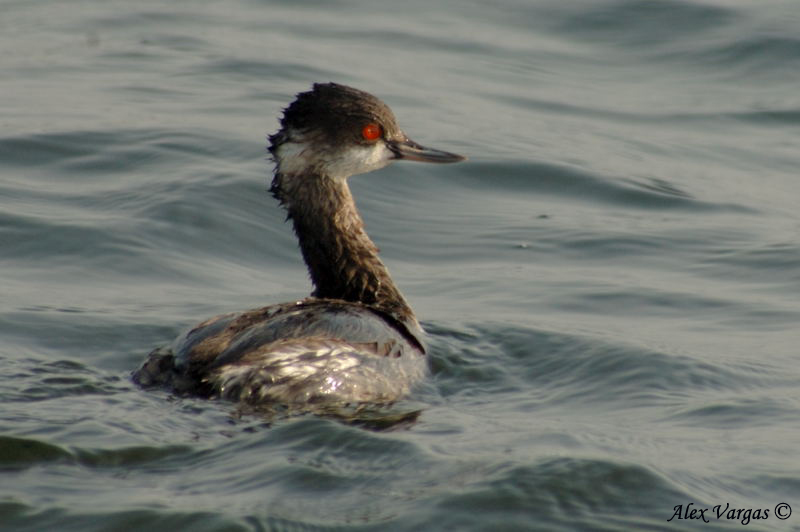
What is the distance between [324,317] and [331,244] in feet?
3.57

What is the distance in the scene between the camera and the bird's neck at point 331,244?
841cm

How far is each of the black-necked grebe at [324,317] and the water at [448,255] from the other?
0.20 m

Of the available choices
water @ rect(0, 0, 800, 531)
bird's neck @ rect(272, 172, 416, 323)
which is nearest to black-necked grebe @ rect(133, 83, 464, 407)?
bird's neck @ rect(272, 172, 416, 323)

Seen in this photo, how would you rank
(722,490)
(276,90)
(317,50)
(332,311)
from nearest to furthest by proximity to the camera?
(722,490)
(332,311)
(276,90)
(317,50)

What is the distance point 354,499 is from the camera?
235 inches

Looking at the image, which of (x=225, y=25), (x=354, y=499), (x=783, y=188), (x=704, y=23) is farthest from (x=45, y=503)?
(x=704, y=23)

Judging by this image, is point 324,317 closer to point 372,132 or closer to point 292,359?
point 292,359

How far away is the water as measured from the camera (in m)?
6.16

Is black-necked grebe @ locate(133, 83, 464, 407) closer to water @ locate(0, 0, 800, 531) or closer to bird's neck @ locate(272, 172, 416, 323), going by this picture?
bird's neck @ locate(272, 172, 416, 323)

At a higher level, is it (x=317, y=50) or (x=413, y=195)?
(x=317, y=50)

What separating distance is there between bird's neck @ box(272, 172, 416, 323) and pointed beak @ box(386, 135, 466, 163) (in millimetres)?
378

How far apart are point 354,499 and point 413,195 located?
643 cm

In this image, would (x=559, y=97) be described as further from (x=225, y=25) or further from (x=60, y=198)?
(x=60, y=198)

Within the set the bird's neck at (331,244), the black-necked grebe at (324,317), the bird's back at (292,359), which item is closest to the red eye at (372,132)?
the black-necked grebe at (324,317)
